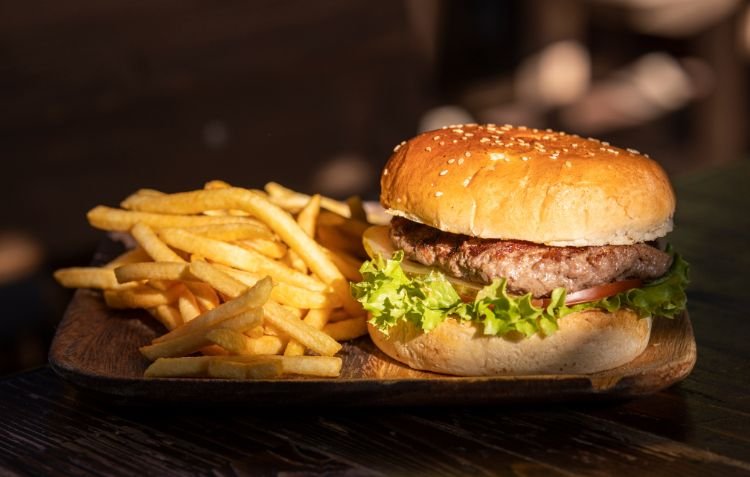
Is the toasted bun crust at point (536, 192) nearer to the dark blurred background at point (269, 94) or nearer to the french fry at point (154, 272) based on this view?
the french fry at point (154, 272)

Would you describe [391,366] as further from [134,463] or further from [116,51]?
[116,51]

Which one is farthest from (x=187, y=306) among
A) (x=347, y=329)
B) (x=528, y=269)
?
(x=528, y=269)

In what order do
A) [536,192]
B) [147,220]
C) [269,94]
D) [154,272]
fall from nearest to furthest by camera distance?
[536,192] → [154,272] → [147,220] → [269,94]

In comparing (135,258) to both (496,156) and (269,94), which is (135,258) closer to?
(496,156)

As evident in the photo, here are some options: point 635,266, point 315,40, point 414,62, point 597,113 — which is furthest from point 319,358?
point 597,113

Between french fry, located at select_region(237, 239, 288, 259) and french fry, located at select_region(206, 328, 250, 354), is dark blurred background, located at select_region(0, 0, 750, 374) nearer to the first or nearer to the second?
french fry, located at select_region(237, 239, 288, 259)

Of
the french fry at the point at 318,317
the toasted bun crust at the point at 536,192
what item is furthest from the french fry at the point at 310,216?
the toasted bun crust at the point at 536,192
